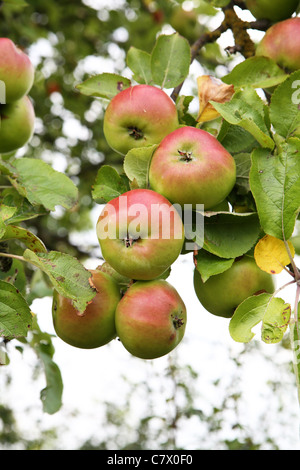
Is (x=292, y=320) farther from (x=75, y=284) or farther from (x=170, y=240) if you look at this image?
(x=75, y=284)

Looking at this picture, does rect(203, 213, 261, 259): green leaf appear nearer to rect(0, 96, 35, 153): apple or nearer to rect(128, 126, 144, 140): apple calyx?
rect(128, 126, 144, 140): apple calyx

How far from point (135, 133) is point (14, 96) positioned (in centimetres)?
33

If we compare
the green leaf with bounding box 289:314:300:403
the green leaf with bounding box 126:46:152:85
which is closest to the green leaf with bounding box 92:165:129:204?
the green leaf with bounding box 126:46:152:85

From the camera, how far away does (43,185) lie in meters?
A: 1.03

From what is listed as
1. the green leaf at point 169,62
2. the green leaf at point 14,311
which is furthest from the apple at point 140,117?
the green leaf at point 14,311

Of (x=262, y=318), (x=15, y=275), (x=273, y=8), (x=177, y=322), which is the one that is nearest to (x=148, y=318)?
(x=177, y=322)

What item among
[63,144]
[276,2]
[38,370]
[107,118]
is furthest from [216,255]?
[63,144]

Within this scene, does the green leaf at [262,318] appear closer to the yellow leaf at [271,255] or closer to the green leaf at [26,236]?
the yellow leaf at [271,255]

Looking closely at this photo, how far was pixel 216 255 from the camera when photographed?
0.86 m

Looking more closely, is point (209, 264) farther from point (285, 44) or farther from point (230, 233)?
point (285, 44)

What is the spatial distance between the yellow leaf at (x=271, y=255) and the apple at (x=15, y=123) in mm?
621

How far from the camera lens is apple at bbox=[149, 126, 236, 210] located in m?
0.82

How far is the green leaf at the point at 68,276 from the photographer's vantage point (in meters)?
0.81

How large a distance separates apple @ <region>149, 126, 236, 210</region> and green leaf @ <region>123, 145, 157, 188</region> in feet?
0.05
